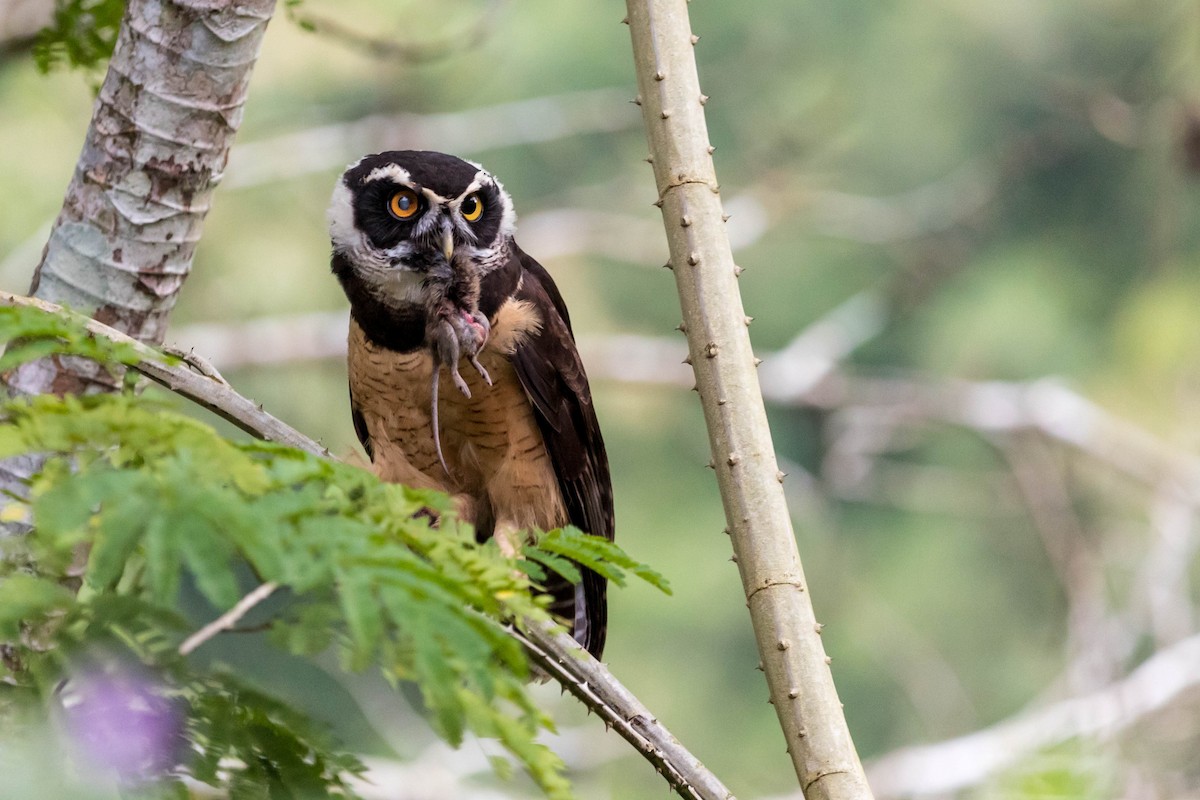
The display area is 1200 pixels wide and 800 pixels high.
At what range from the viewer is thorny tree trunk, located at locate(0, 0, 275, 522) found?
6.47 ft

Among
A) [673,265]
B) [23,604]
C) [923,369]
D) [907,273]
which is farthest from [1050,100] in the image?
[23,604]

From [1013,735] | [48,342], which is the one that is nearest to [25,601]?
[48,342]

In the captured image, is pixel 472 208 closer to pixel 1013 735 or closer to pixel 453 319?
pixel 453 319

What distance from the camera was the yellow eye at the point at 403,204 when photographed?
234cm

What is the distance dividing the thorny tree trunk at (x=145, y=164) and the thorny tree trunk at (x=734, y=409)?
811 mm

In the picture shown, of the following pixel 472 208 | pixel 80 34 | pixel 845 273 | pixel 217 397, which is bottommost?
pixel 217 397

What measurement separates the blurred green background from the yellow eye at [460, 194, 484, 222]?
467 centimetres

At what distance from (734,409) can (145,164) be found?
118 cm

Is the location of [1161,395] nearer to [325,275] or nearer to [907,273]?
[907,273]

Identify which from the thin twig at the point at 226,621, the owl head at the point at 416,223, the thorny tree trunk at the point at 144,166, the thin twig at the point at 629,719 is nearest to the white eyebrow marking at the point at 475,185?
the owl head at the point at 416,223

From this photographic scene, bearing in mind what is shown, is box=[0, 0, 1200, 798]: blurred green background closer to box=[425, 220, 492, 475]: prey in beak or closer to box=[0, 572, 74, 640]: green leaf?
box=[425, 220, 492, 475]: prey in beak

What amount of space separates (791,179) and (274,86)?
3496 mm

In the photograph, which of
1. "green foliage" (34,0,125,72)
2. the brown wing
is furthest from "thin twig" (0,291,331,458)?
"green foliage" (34,0,125,72)

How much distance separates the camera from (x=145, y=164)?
2.02m
